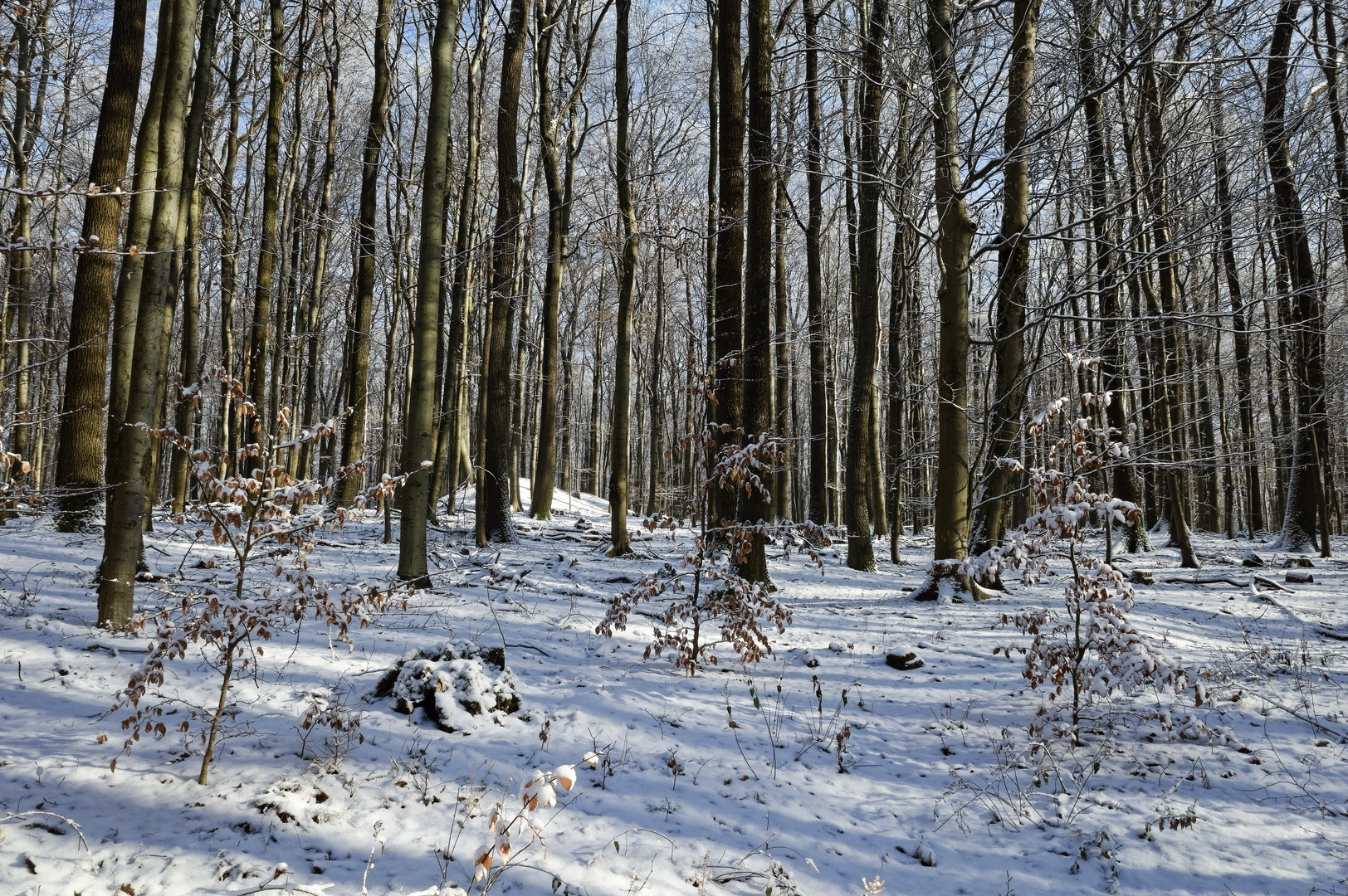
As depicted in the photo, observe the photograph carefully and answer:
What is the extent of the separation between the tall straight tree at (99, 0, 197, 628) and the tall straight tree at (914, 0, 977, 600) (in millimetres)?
7387

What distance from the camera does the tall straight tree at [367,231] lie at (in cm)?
1009

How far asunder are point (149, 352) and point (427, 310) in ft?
8.42

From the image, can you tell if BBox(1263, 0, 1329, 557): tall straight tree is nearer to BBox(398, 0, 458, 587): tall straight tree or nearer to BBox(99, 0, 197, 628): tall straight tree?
BBox(398, 0, 458, 587): tall straight tree

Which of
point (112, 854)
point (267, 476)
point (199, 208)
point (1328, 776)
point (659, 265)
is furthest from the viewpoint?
point (659, 265)

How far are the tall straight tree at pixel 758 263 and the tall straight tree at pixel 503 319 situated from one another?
418 cm

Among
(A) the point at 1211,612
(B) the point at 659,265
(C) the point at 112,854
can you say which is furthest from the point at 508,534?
(B) the point at 659,265

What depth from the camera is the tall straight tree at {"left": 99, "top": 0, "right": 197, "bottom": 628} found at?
4.67 m

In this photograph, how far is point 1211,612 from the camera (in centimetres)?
792

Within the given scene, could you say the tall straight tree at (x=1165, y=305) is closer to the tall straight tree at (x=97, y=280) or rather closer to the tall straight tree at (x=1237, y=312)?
Answer: the tall straight tree at (x=1237, y=312)

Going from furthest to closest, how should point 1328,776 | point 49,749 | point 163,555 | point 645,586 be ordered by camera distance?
1. point 163,555
2. point 645,586
3. point 1328,776
4. point 49,749

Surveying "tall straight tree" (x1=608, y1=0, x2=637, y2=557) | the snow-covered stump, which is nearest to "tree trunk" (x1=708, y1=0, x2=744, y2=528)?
"tall straight tree" (x1=608, y1=0, x2=637, y2=557)

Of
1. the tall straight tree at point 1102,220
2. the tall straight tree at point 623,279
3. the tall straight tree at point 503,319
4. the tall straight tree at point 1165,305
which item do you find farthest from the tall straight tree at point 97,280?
the tall straight tree at point 1165,305

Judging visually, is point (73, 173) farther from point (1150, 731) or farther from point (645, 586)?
point (1150, 731)

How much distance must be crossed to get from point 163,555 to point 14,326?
555 inches
